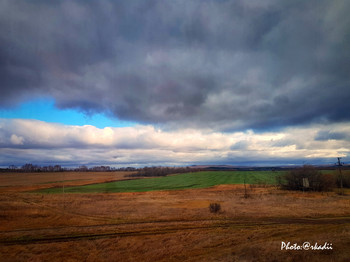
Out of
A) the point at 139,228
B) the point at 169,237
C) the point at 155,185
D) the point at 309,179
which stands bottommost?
the point at 155,185

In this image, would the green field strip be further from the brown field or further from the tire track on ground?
the tire track on ground

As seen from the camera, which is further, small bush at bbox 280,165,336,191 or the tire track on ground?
small bush at bbox 280,165,336,191

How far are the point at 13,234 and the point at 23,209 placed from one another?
12.8m

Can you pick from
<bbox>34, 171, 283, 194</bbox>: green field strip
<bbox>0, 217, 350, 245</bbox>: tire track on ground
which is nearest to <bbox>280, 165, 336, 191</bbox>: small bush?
<bbox>34, 171, 283, 194</bbox>: green field strip

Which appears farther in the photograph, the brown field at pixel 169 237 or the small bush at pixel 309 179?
the small bush at pixel 309 179

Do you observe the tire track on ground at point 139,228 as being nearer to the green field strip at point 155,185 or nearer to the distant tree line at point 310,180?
the distant tree line at point 310,180

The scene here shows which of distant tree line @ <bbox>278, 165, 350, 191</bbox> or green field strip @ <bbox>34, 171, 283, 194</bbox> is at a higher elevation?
distant tree line @ <bbox>278, 165, 350, 191</bbox>

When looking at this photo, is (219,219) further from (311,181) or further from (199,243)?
(311,181)

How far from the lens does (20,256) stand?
45.4 feet

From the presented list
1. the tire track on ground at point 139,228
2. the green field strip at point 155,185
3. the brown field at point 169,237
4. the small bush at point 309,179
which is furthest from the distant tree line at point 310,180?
the tire track on ground at point 139,228

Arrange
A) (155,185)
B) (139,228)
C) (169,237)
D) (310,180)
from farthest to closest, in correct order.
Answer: (155,185)
(310,180)
(139,228)
(169,237)

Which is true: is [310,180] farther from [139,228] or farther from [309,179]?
[139,228]

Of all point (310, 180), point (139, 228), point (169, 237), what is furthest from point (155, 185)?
point (169, 237)

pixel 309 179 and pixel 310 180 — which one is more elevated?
pixel 309 179
